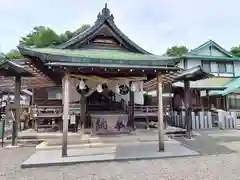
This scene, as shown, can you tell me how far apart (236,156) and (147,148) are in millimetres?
2854

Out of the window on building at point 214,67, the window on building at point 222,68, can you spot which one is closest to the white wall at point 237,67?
the window on building at point 222,68

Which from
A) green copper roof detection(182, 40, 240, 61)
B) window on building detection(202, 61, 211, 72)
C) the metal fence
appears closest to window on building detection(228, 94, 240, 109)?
window on building detection(202, 61, 211, 72)

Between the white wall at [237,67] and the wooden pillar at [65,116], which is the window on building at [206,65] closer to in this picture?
the white wall at [237,67]

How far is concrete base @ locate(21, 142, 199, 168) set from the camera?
5.98m

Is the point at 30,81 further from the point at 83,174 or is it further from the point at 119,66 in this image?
the point at 83,174

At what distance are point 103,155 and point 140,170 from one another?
5.41 feet

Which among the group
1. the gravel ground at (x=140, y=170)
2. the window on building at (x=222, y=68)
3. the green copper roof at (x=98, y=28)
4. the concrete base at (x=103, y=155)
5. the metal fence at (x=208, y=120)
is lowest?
the gravel ground at (x=140, y=170)

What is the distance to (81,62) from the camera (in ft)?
21.4

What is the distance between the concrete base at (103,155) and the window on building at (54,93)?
6340mm

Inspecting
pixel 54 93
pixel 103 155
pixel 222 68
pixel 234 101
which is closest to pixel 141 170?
pixel 103 155

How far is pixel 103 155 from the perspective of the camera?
6.68 m

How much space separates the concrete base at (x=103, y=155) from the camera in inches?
235

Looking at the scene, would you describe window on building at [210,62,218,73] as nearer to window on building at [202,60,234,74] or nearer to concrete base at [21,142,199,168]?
window on building at [202,60,234,74]

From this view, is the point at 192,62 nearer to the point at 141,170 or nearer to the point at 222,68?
the point at 222,68
